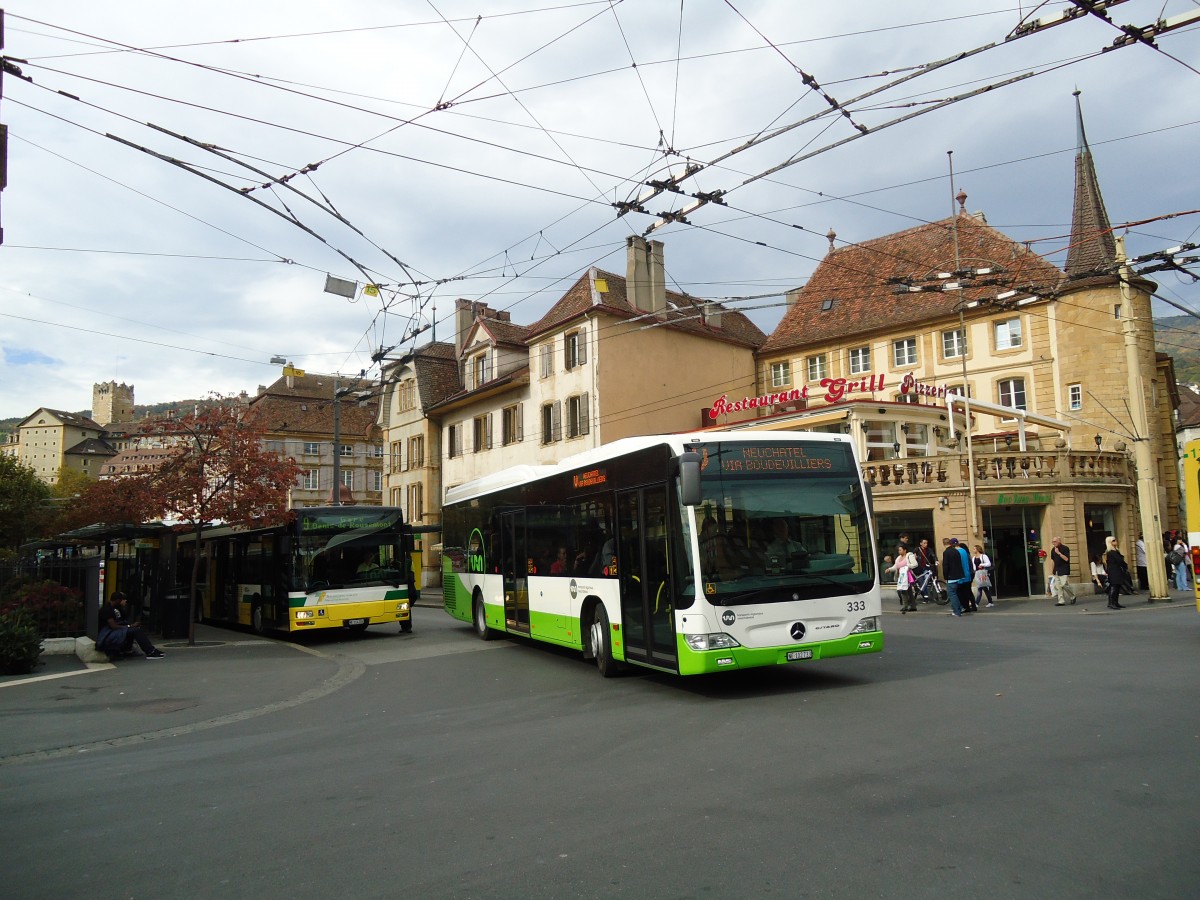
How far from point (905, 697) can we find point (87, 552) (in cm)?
3321

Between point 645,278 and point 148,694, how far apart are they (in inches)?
1245

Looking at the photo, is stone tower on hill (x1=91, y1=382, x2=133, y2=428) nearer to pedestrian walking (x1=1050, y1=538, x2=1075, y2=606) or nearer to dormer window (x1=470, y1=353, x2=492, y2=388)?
dormer window (x1=470, y1=353, x2=492, y2=388)

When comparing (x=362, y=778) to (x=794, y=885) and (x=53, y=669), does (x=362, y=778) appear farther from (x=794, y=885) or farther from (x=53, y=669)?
(x=53, y=669)

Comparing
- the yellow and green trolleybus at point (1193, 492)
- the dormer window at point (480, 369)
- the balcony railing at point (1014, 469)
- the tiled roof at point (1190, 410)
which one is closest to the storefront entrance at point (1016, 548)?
the balcony railing at point (1014, 469)

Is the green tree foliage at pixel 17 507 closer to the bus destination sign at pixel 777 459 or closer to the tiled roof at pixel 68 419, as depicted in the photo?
the bus destination sign at pixel 777 459

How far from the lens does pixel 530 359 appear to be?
45062mm

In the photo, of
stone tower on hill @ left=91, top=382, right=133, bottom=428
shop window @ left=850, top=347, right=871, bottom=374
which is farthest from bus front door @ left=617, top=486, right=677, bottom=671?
stone tower on hill @ left=91, top=382, right=133, bottom=428

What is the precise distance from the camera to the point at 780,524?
10.6 metres

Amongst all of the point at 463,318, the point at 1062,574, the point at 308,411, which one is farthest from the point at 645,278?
the point at 308,411

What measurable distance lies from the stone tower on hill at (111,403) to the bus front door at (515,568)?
142 meters

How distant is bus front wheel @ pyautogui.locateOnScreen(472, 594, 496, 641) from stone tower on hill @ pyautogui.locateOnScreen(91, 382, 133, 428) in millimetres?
139382

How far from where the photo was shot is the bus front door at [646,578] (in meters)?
10.8

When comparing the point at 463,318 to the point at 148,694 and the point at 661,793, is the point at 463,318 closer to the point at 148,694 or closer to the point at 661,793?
the point at 148,694

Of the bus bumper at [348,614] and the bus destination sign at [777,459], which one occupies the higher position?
the bus destination sign at [777,459]
